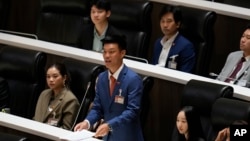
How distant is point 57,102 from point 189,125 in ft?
2.28

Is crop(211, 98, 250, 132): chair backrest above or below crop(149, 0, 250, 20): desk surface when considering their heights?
below

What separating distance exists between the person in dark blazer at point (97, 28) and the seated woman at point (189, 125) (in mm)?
890

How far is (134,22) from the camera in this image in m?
3.80

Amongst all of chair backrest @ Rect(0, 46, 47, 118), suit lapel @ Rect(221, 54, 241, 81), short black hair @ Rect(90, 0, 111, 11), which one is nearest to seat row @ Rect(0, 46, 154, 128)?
chair backrest @ Rect(0, 46, 47, 118)

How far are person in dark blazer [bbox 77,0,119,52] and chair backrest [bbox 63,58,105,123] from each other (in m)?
0.34

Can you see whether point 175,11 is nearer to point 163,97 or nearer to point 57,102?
point 163,97

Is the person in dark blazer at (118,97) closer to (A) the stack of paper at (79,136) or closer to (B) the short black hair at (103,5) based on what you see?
(A) the stack of paper at (79,136)

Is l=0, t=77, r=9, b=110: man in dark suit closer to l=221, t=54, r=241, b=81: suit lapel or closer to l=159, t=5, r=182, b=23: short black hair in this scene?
l=159, t=5, r=182, b=23: short black hair

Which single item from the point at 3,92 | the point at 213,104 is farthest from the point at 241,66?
the point at 3,92

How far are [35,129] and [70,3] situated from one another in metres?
1.26

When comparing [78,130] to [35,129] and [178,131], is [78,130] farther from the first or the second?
[178,131]

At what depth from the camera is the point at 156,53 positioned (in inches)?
148

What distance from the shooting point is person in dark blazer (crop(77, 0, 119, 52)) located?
12.0ft

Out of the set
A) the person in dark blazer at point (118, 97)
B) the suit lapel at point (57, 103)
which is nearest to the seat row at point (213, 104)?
the person in dark blazer at point (118, 97)
